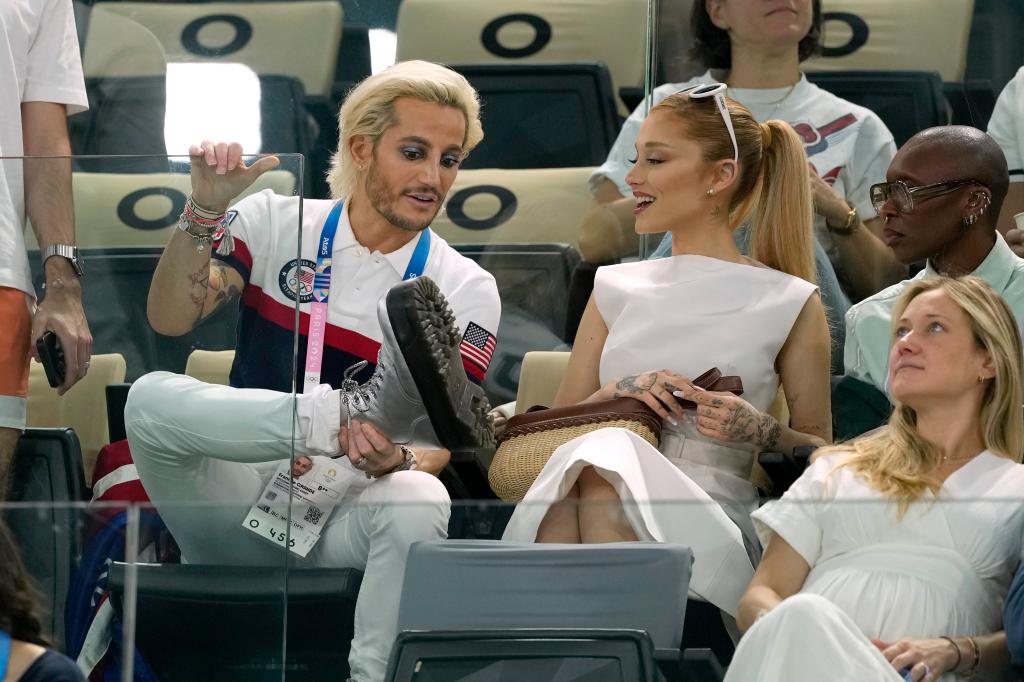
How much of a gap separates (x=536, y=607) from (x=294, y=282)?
0.67 metres

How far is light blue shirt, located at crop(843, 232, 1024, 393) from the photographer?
3.15 m

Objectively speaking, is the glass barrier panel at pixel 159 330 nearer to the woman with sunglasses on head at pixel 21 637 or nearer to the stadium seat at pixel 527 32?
the woman with sunglasses on head at pixel 21 637

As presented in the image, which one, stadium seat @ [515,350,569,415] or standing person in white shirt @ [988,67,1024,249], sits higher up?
standing person in white shirt @ [988,67,1024,249]

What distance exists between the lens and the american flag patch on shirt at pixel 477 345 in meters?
3.05

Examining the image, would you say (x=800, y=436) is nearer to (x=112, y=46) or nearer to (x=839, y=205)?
(x=839, y=205)

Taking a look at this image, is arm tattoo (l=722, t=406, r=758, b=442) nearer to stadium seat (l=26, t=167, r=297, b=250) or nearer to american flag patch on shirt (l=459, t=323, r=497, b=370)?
american flag patch on shirt (l=459, t=323, r=497, b=370)

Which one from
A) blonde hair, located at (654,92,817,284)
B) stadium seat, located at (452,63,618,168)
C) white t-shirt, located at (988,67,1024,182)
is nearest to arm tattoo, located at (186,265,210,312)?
blonde hair, located at (654,92,817,284)

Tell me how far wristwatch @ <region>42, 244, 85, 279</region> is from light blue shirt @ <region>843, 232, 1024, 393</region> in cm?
134

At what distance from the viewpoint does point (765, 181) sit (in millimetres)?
3211

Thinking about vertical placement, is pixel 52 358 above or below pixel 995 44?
below

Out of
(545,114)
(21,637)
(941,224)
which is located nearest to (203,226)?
(21,637)

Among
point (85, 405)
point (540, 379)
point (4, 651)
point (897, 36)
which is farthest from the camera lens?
point (897, 36)

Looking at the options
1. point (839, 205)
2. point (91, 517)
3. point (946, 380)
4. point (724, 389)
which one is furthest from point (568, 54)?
point (91, 517)

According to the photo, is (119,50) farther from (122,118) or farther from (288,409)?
(288,409)
